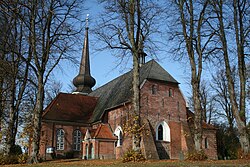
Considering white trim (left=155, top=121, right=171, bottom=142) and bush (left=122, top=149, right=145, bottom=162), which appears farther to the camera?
white trim (left=155, top=121, right=171, bottom=142)

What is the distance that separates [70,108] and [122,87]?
6594mm

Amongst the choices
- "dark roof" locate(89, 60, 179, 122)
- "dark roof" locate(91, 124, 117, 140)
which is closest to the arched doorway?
"dark roof" locate(91, 124, 117, 140)

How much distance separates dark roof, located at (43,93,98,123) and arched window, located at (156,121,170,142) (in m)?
9.43

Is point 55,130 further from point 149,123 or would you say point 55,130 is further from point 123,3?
point 123,3

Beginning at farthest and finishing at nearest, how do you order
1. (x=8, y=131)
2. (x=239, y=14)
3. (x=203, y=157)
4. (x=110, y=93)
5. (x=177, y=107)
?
(x=110, y=93) < (x=177, y=107) < (x=8, y=131) < (x=239, y=14) < (x=203, y=157)

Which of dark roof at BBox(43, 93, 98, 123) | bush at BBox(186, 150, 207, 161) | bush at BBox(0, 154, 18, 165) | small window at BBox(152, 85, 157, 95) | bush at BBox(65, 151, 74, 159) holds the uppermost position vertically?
small window at BBox(152, 85, 157, 95)

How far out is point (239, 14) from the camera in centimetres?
2072

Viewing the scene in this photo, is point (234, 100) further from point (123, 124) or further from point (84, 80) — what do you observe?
point (84, 80)

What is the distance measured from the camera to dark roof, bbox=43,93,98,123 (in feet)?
115

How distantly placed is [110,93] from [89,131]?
6.65m

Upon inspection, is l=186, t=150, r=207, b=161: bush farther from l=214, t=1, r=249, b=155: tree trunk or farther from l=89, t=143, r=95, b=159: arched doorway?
l=89, t=143, r=95, b=159: arched doorway

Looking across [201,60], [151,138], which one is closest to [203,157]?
[201,60]

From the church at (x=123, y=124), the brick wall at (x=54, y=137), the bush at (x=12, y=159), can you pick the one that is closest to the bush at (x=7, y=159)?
the bush at (x=12, y=159)

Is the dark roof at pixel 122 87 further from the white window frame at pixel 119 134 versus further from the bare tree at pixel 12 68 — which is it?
the bare tree at pixel 12 68
